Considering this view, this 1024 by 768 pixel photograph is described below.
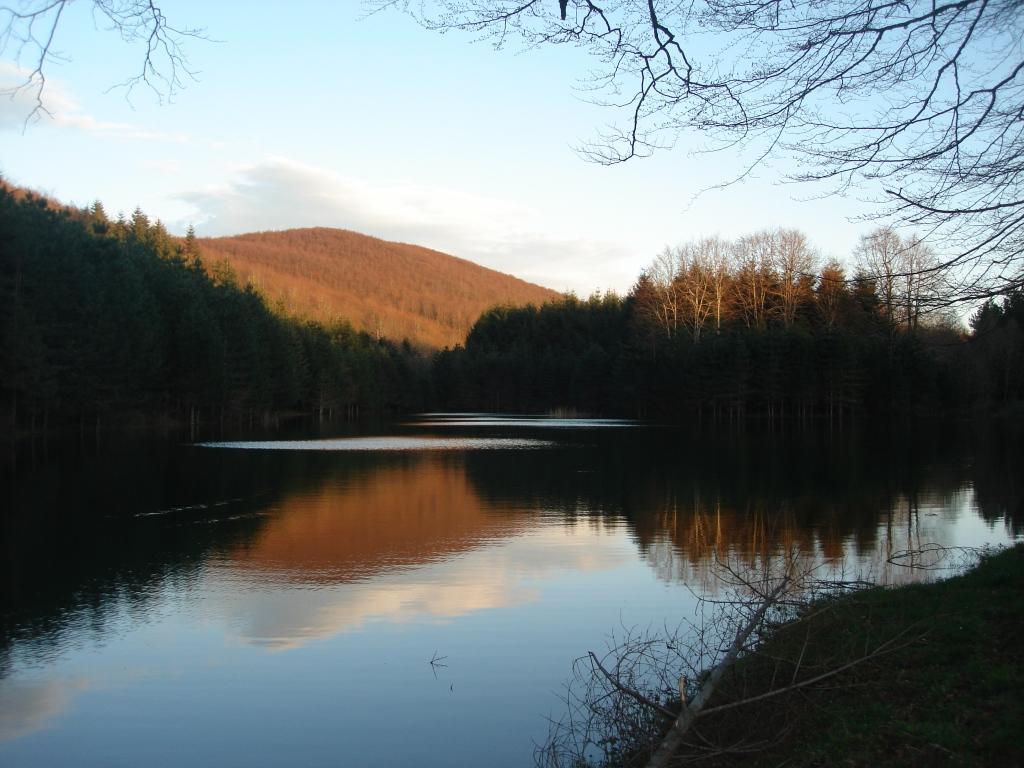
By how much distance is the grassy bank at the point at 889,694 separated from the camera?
488cm

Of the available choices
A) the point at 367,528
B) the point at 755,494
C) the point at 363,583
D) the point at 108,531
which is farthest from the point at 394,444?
the point at 363,583

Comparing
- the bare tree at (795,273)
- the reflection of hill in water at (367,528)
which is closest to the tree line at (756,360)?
the bare tree at (795,273)

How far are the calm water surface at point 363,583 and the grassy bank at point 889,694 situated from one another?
1643 millimetres

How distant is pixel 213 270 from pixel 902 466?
82.2 meters

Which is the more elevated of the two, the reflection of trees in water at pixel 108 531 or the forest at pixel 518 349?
the forest at pixel 518 349

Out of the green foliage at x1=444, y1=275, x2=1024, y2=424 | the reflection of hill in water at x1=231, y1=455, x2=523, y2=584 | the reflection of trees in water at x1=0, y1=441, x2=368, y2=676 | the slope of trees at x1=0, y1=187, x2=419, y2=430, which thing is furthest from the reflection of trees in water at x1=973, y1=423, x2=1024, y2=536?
the slope of trees at x1=0, y1=187, x2=419, y2=430

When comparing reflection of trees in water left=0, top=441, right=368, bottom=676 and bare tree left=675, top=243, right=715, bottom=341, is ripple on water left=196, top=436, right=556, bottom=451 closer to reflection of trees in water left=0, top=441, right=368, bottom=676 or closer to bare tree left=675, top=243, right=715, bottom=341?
reflection of trees in water left=0, top=441, right=368, bottom=676

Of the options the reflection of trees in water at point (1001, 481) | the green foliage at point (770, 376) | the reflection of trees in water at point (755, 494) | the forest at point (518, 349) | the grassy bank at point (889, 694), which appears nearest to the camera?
the grassy bank at point (889, 694)

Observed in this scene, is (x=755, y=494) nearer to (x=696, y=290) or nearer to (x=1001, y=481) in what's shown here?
(x=1001, y=481)

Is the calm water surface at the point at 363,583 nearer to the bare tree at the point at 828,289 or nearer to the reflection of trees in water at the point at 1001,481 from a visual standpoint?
the reflection of trees in water at the point at 1001,481

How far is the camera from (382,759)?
6.00 m

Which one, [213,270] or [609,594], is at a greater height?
[213,270]

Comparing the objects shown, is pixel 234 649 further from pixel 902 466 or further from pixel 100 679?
pixel 902 466

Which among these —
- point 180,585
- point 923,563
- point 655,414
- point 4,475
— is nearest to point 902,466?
point 923,563
